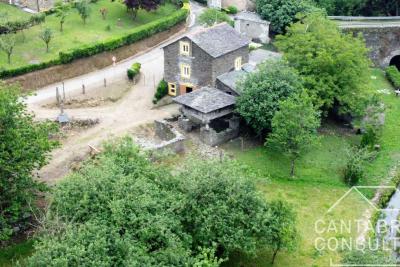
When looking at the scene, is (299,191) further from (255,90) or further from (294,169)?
(255,90)

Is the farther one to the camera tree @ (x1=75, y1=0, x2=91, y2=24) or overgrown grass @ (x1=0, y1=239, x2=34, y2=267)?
tree @ (x1=75, y1=0, x2=91, y2=24)

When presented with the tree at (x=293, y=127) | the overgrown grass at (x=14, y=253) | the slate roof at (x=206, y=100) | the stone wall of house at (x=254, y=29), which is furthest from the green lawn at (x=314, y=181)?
the stone wall of house at (x=254, y=29)

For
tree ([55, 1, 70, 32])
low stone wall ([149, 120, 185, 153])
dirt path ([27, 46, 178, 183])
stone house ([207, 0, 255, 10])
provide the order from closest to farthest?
dirt path ([27, 46, 178, 183])
low stone wall ([149, 120, 185, 153])
tree ([55, 1, 70, 32])
stone house ([207, 0, 255, 10])

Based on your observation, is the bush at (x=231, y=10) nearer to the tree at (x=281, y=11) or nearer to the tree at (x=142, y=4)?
the tree at (x=281, y=11)

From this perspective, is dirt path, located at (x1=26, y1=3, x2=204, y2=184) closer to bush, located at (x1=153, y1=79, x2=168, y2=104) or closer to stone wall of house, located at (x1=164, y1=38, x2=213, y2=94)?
bush, located at (x1=153, y1=79, x2=168, y2=104)

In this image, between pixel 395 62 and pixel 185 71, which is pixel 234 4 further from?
pixel 185 71

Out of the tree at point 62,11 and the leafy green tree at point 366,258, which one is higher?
the tree at point 62,11

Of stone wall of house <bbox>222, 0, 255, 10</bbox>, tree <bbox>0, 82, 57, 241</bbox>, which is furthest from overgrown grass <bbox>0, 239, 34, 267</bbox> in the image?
stone wall of house <bbox>222, 0, 255, 10</bbox>

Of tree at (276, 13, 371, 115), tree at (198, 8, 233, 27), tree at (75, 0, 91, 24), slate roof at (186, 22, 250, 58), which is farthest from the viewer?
tree at (198, 8, 233, 27)
